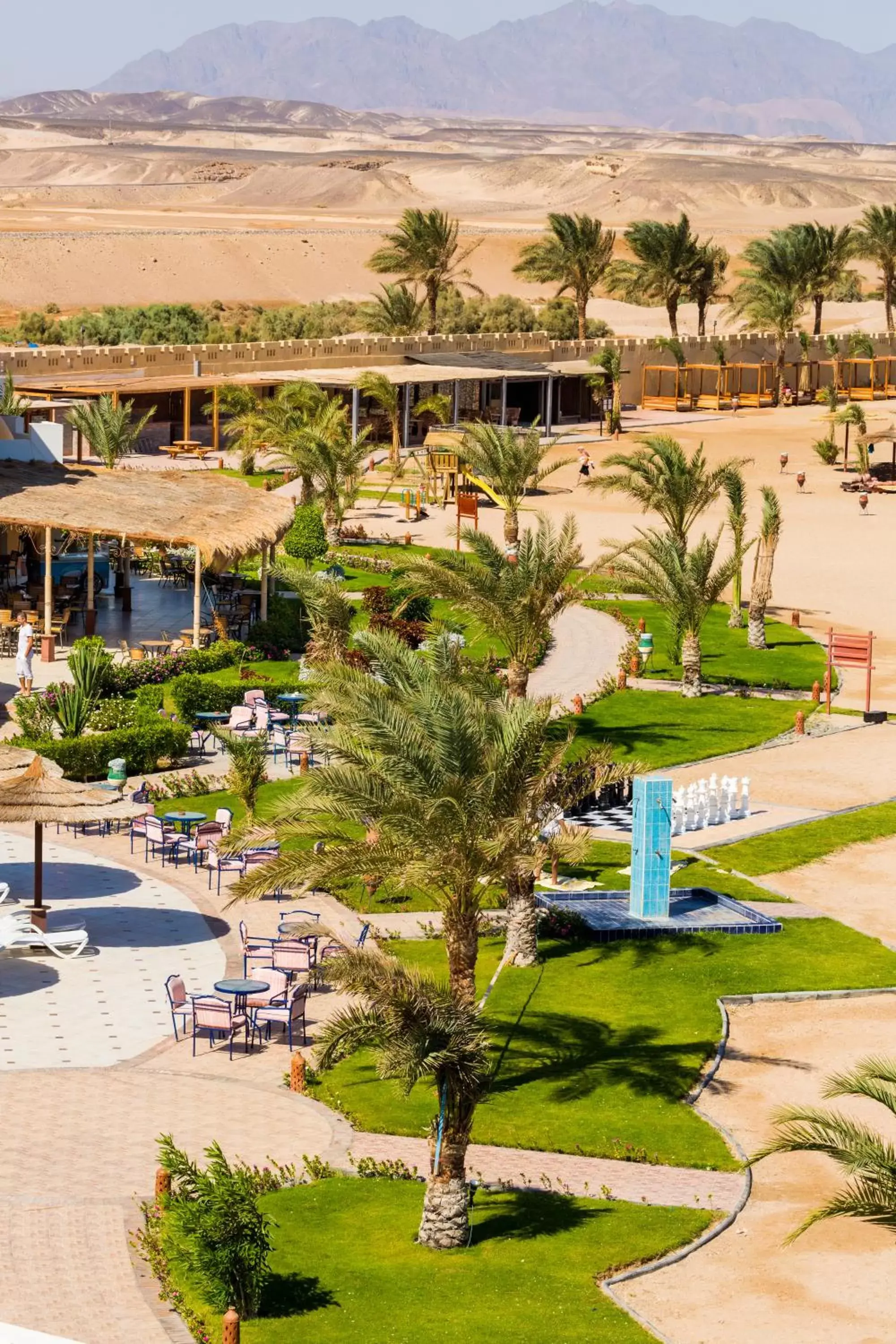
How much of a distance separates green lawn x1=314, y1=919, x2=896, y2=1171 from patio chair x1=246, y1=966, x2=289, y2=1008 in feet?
2.90

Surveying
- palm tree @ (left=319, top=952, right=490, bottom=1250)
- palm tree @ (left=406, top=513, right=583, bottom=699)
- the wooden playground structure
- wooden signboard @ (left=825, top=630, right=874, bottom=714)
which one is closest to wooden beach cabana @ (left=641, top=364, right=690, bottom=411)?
the wooden playground structure

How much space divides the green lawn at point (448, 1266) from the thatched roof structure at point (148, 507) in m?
18.0

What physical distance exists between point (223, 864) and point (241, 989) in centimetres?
526

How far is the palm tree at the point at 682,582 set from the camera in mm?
32125

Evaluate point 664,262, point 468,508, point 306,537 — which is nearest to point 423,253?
point 664,262

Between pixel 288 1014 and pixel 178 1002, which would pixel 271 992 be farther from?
pixel 178 1002

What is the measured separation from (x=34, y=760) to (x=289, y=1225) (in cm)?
746

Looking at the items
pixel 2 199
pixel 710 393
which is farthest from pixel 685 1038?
pixel 2 199

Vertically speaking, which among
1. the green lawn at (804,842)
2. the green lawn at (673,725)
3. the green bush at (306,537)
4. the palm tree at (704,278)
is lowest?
the green lawn at (804,842)

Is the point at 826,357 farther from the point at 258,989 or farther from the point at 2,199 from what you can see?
the point at 2,199

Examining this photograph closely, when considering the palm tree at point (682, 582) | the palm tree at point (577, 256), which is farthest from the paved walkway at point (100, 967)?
the palm tree at point (577, 256)

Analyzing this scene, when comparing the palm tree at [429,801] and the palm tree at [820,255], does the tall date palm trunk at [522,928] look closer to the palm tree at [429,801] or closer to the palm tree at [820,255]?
the palm tree at [429,801]

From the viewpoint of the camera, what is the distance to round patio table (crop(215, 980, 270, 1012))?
1831cm

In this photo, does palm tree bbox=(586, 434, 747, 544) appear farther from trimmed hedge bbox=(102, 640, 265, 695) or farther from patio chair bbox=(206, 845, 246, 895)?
patio chair bbox=(206, 845, 246, 895)
